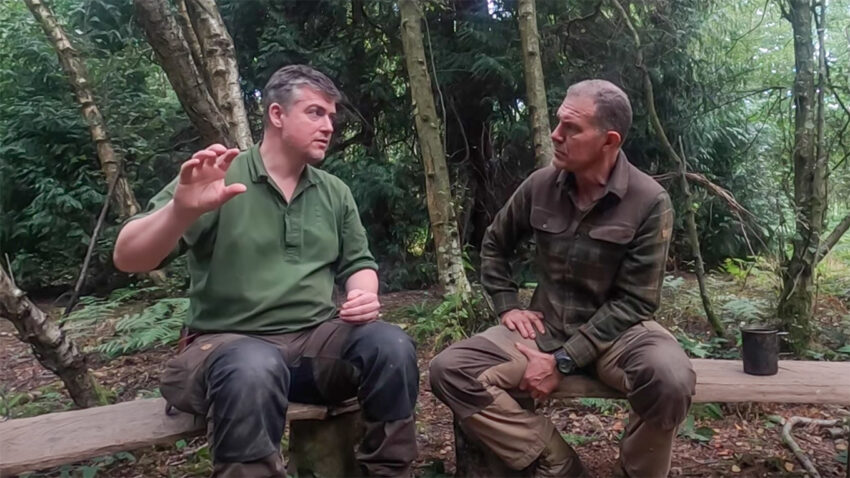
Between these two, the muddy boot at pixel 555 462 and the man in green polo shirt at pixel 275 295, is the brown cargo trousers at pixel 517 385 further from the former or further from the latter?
the man in green polo shirt at pixel 275 295

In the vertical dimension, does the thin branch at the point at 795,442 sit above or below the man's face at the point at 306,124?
below

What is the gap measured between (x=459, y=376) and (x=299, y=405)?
0.64m

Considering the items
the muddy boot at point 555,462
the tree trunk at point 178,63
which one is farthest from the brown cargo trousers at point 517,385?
the tree trunk at point 178,63

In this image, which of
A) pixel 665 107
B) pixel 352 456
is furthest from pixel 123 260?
pixel 665 107

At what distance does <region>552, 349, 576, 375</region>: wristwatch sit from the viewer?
8.37 feet

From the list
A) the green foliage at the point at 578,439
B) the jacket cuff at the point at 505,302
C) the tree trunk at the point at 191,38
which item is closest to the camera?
the jacket cuff at the point at 505,302

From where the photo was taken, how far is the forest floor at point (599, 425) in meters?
2.98

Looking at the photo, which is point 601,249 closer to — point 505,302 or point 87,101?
point 505,302

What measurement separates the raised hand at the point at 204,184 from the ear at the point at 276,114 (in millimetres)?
494

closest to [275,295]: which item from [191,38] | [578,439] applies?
[578,439]

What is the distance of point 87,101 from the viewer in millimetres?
6719

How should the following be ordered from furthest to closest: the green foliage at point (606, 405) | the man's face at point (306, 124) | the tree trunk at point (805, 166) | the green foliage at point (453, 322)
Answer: the green foliage at point (453, 322) → the tree trunk at point (805, 166) → the green foliage at point (606, 405) → the man's face at point (306, 124)

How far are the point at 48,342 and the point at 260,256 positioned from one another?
139 centimetres

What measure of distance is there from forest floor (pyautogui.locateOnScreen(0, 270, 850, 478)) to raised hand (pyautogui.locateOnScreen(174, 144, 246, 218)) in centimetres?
159
